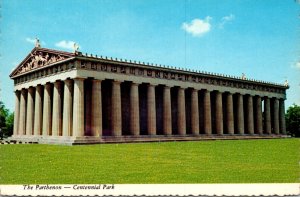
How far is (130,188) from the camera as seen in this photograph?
11.3 meters

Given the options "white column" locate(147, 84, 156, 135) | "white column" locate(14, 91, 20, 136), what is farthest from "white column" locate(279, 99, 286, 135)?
"white column" locate(14, 91, 20, 136)

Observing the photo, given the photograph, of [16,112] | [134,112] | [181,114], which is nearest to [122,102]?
[134,112]

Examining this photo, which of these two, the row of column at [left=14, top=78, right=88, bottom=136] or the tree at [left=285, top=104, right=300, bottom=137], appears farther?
the tree at [left=285, top=104, right=300, bottom=137]

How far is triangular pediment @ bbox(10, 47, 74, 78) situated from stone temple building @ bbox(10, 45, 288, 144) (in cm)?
14

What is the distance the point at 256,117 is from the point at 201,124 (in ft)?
48.9

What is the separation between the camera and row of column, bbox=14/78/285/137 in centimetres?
4538

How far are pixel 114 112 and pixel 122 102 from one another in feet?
22.8

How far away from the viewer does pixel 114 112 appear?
156 feet

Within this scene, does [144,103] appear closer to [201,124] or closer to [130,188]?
[201,124]

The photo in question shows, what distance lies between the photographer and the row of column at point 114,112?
4538 cm

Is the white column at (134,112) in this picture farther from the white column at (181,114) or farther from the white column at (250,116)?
the white column at (250,116)

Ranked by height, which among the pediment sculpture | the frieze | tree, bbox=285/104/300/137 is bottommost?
tree, bbox=285/104/300/137

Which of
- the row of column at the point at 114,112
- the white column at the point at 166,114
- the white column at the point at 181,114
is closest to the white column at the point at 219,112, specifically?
the row of column at the point at 114,112

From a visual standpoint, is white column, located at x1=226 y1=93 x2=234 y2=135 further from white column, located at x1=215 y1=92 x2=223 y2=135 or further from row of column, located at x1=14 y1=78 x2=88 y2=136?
row of column, located at x1=14 y1=78 x2=88 y2=136
